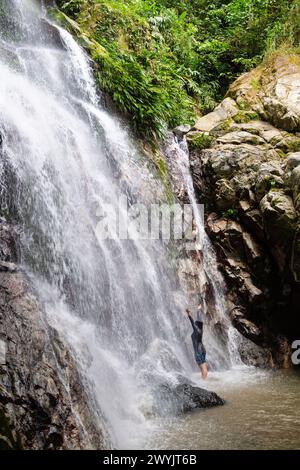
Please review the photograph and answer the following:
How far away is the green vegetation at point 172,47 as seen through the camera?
11.8m

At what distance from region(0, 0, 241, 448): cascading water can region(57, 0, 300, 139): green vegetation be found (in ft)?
3.29

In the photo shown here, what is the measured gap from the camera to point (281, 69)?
41.4 feet

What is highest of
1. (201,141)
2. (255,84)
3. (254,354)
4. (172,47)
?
(172,47)

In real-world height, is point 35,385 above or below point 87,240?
below

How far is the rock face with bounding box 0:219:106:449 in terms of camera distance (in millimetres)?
4287

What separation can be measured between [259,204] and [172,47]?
31.0 ft

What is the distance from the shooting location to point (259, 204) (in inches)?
390

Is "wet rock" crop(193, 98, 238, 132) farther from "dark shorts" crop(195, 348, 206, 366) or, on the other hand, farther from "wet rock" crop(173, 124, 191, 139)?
"dark shorts" crop(195, 348, 206, 366)

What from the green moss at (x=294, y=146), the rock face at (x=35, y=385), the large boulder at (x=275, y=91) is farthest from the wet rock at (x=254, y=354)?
the large boulder at (x=275, y=91)

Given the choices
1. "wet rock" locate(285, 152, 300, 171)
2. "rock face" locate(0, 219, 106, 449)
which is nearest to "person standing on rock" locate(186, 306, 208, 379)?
"rock face" locate(0, 219, 106, 449)

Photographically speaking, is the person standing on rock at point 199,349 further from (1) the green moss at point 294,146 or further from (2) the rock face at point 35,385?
(1) the green moss at point 294,146

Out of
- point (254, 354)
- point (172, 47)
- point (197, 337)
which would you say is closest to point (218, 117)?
point (172, 47)

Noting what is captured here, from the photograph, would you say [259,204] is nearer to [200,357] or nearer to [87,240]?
[200,357]

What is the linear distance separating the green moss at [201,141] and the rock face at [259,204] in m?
0.03
